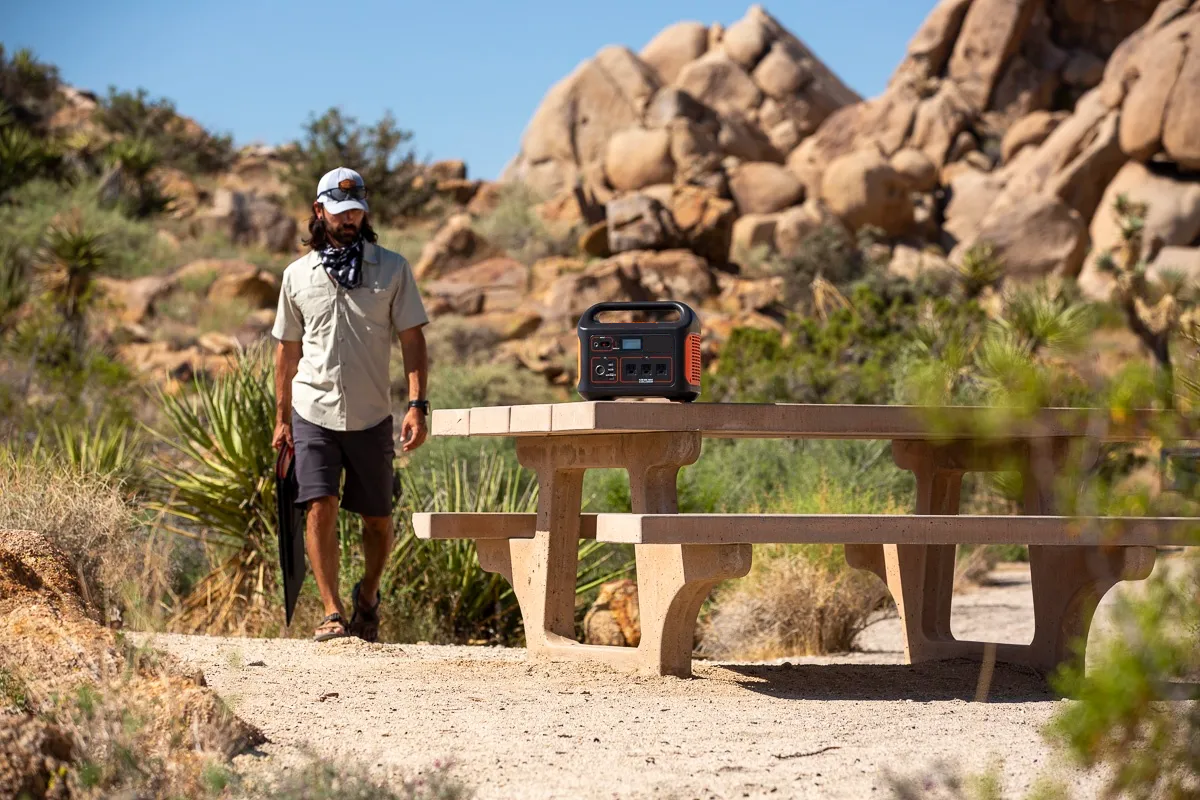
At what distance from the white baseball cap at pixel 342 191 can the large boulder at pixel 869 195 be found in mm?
32602

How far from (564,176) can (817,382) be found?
31.1 m

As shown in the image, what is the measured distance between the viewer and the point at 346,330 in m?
6.54

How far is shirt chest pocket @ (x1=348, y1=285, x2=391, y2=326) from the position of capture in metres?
6.56

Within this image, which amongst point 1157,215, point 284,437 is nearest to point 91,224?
point 284,437

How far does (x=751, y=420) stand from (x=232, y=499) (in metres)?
4.31

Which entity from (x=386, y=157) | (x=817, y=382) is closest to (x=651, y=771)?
(x=817, y=382)

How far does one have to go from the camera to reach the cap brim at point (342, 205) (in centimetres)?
659

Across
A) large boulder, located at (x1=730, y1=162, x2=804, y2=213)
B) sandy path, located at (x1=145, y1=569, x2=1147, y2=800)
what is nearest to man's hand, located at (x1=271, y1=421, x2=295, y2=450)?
sandy path, located at (x1=145, y1=569, x2=1147, y2=800)

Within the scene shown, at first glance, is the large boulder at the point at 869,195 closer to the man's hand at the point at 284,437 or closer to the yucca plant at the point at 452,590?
the yucca plant at the point at 452,590

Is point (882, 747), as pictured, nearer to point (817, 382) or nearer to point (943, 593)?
point (943, 593)

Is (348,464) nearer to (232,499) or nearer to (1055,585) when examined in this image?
(232,499)

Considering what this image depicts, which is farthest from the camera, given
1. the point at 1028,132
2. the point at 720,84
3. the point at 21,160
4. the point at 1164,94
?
the point at 720,84

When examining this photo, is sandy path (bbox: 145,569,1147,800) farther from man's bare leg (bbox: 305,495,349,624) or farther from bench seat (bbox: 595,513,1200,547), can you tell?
bench seat (bbox: 595,513,1200,547)

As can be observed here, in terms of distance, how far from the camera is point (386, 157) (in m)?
38.0
